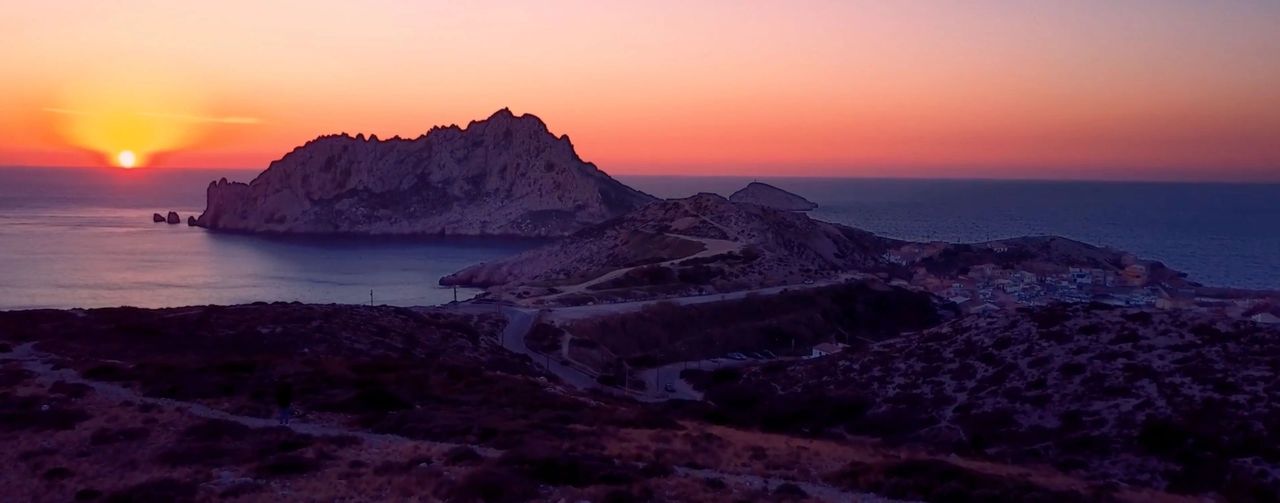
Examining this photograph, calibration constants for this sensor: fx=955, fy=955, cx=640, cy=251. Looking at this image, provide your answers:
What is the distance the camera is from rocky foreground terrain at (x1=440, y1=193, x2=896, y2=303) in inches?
2507

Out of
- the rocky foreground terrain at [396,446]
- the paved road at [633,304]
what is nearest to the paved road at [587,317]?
the paved road at [633,304]

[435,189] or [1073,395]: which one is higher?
[435,189]

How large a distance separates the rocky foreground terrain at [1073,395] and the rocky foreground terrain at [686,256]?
26.5 meters

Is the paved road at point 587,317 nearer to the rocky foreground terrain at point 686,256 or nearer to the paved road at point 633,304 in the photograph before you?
Answer: the paved road at point 633,304

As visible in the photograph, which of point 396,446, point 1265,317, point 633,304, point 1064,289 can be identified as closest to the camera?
point 396,446

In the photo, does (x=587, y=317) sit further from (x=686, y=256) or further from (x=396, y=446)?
(x=396, y=446)

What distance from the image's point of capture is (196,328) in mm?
34281

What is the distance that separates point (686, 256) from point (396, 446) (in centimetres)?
5864

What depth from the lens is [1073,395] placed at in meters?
26.1

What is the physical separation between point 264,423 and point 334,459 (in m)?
3.87

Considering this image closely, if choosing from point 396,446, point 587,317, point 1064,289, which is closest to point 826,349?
point 587,317

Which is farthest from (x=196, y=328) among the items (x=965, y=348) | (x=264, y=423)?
(x=965, y=348)

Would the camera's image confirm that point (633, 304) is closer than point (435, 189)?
Yes

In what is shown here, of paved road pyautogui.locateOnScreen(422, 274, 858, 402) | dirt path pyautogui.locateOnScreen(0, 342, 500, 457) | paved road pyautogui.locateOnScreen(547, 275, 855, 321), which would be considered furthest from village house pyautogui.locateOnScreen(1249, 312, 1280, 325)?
dirt path pyautogui.locateOnScreen(0, 342, 500, 457)
